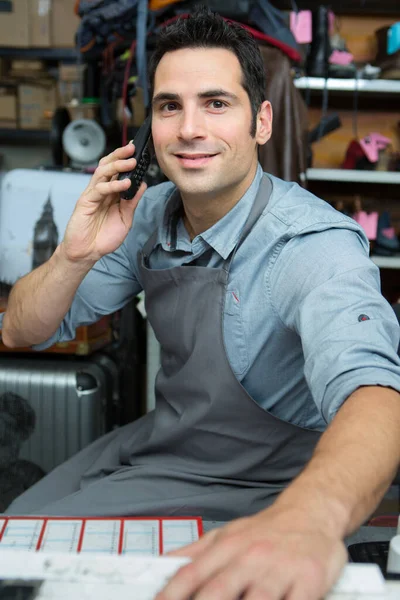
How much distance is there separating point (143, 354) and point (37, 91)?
1.91 metres

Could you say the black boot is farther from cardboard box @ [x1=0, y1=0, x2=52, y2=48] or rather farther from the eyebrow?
the eyebrow

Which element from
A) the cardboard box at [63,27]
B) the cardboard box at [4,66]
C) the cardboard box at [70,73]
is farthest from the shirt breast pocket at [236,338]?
the cardboard box at [4,66]

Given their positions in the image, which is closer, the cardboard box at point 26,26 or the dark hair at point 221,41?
the dark hair at point 221,41

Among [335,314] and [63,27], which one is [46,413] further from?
[63,27]

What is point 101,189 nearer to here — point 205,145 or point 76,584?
point 205,145

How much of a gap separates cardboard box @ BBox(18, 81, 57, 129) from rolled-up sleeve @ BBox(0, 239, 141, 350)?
2511mm

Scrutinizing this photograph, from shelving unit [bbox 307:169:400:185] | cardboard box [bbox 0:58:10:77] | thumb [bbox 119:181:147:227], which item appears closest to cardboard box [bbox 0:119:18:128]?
cardboard box [bbox 0:58:10:77]

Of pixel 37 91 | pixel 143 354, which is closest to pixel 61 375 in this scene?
pixel 143 354

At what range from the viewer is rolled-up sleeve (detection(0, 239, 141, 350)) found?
1.40 meters

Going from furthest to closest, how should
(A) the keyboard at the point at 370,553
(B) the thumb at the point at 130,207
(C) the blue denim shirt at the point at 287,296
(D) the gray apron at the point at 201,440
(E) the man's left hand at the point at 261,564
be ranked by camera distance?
(B) the thumb at the point at 130,207 → (D) the gray apron at the point at 201,440 → (C) the blue denim shirt at the point at 287,296 → (A) the keyboard at the point at 370,553 → (E) the man's left hand at the point at 261,564

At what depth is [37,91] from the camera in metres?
3.66

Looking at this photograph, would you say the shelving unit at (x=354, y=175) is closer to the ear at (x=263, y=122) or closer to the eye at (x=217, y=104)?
the ear at (x=263, y=122)

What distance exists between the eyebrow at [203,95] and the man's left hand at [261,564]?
0.86 meters

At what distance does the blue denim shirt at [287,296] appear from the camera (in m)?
0.81
